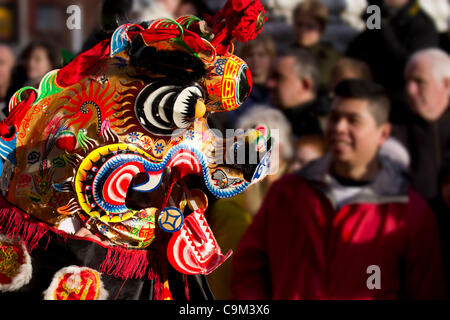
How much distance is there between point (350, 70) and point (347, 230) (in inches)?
30.5

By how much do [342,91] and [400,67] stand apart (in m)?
0.57

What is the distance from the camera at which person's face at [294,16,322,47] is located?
273 cm

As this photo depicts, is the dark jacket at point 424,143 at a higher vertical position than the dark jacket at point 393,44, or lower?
lower

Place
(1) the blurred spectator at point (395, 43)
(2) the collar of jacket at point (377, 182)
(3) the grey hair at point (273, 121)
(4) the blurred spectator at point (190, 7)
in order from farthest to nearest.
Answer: (1) the blurred spectator at point (395, 43)
(2) the collar of jacket at point (377, 182)
(3) the grey hair at point (273, 121)
(4) the blurred spectator at point (190, 7)

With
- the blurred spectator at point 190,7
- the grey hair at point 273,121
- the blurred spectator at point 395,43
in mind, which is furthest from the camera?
the blurred spectator at point 395,43

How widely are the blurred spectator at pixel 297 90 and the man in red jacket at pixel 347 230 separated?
0.67ft

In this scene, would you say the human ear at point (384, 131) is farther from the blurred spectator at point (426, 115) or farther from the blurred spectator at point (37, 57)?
the blurred spectator at point (37, 57)

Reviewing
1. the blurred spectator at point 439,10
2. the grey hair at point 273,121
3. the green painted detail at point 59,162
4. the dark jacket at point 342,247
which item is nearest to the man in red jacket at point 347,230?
the dark jacket at point 342,247

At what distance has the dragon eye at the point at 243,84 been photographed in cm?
121

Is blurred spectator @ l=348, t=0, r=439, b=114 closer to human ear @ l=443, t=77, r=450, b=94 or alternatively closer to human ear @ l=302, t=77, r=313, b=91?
human ear @ l=443, t=77, r=450, b=94

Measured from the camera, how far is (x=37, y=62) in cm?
246

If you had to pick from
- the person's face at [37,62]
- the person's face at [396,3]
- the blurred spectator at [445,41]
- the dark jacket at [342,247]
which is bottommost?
the dark jacket at [342,247]

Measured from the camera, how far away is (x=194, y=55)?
1.16 meters
